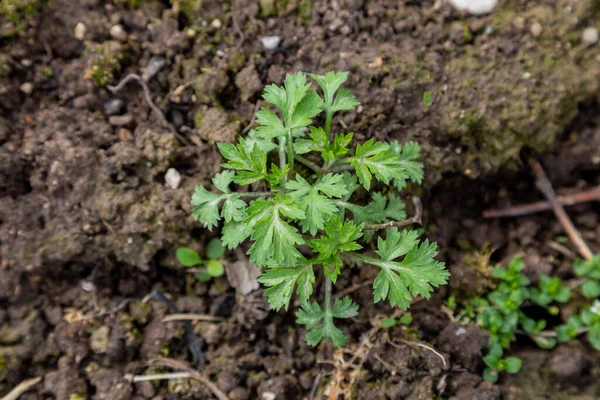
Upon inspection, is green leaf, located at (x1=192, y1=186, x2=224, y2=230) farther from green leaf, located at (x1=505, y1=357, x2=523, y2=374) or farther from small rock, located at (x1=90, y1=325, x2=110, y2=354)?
green leaf, located at (x1=505, y1=357, x2=523, y2=374)

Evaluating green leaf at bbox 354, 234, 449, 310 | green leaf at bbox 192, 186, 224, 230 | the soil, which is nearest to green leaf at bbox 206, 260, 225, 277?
the soil

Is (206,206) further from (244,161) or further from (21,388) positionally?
(21,388)

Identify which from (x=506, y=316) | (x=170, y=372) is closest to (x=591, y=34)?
(x=506, y=316)

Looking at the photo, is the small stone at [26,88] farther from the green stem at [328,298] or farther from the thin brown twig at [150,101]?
the green stem at [328,298]

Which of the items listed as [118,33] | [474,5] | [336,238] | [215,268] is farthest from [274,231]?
[474,5]

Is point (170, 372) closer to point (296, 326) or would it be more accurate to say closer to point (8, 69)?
point (296, 326)

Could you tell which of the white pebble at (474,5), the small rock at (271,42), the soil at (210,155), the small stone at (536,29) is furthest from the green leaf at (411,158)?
the small stone at (536,29)
